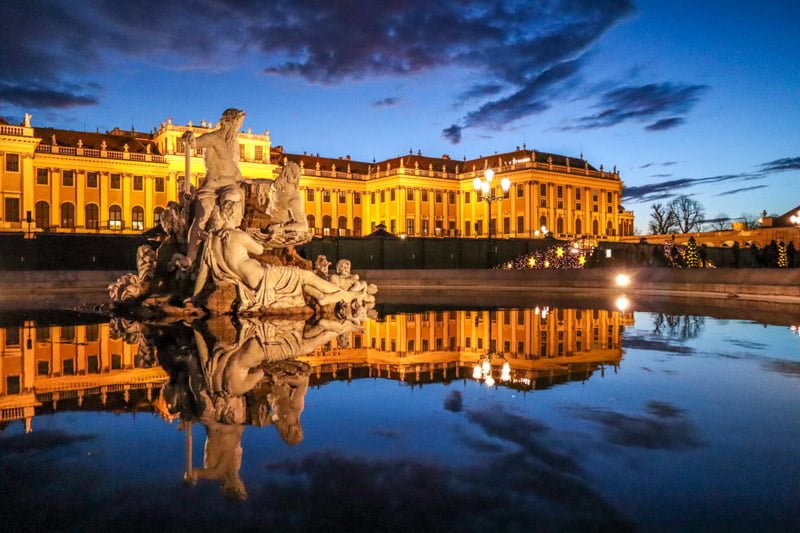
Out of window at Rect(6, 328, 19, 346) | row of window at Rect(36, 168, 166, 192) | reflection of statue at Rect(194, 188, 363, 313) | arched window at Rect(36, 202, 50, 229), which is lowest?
window at Rect(6, 328, 19, 346)

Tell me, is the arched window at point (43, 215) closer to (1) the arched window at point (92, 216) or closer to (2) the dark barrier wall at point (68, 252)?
(1) the arched window at point (92, 216)

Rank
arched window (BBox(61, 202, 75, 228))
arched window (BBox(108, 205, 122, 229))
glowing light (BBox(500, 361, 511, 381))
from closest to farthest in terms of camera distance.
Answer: glowing light (BBox(500, 361, 511, 381)), arched window (BBox(61, 202, 75, 228)), arched window (BBox(108, 205, 122, 229))

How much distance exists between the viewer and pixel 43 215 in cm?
6072

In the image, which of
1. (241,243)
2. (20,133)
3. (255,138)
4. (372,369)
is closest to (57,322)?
(241,243)

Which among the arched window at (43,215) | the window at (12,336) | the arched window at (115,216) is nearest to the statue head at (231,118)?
the window at (12,336)

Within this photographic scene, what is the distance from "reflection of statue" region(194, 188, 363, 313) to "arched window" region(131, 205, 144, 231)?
60.1 m

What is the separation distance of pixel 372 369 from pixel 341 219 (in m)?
76.1

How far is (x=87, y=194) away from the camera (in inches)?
2484

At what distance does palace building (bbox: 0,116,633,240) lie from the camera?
60438 mm

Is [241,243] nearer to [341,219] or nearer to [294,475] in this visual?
[294,475]

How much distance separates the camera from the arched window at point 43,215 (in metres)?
60.1

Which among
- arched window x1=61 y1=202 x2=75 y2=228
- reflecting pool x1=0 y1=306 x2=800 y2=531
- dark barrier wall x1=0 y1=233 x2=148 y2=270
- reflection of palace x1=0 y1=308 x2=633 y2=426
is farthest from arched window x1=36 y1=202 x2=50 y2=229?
reflecting pool x1=0 y1=306 x2=800 y2=531

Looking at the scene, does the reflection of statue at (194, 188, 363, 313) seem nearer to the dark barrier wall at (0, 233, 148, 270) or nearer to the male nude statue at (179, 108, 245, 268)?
the male nude statue at (179, 108, 245, 268)

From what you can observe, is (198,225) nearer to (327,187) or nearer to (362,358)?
(362,358)
